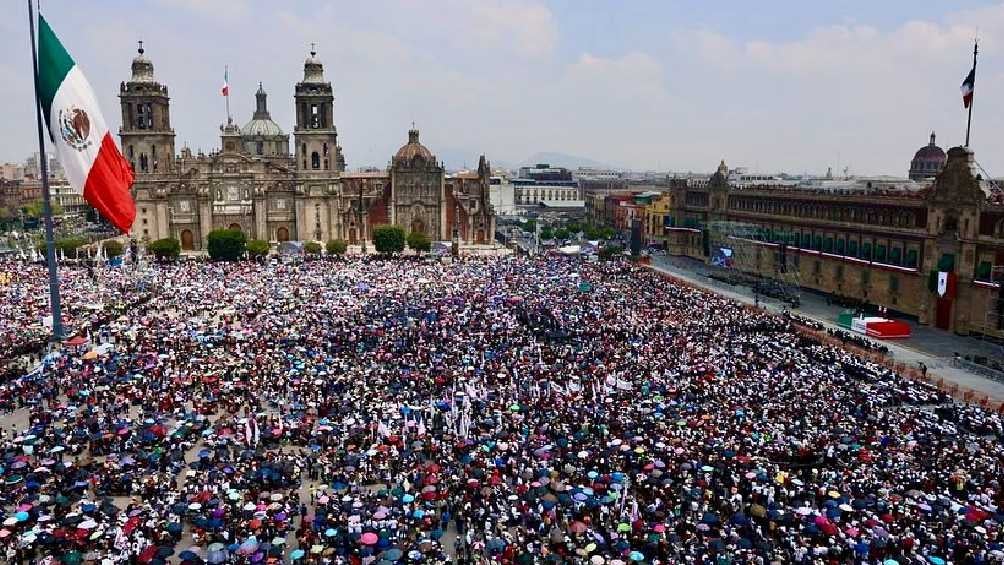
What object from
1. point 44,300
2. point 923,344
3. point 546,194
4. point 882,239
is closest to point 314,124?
point 44,300

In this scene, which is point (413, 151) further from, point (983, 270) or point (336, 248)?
point (983, 270)

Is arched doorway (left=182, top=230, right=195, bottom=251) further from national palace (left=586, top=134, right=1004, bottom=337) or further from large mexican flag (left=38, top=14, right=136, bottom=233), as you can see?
large mexican flag (left=38, top=14, right=136, bottom=233)

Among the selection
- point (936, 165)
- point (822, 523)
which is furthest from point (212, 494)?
point (936, 165)

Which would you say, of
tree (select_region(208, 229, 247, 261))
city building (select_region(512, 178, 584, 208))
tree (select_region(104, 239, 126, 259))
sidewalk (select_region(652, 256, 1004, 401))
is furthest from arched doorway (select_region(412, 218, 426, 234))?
city building (select_region(512, 178, 584, 208))

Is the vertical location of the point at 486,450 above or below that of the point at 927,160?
below

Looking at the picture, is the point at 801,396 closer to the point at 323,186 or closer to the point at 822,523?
the point at 822,523

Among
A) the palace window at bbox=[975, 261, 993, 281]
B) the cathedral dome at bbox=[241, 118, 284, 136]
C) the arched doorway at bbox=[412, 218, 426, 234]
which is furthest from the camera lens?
the cathedral dome at bbox=[241, 118, 284, 136]
